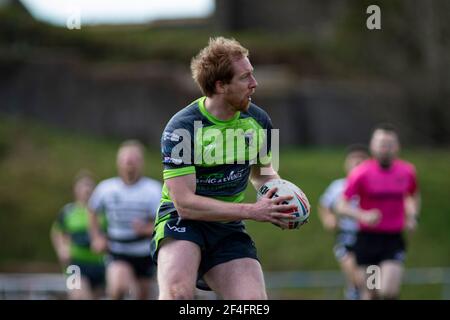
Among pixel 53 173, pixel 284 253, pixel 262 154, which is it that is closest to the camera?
pixel 262 154

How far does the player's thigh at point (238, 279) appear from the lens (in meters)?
6.63

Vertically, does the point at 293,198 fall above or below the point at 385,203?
below

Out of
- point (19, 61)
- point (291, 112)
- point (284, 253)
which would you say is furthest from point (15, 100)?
point (284, 253)

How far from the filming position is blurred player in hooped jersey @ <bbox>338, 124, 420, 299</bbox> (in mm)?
11562

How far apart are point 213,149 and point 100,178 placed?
19.2m

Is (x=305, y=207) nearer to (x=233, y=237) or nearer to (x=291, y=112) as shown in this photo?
(x=233, y=237)

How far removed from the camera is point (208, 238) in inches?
271

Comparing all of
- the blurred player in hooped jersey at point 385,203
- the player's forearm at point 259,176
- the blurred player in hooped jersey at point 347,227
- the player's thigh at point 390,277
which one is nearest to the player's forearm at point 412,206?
the blurred player in hooped jersey at point 385,203

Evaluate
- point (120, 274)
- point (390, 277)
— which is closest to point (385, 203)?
point (390, 277)

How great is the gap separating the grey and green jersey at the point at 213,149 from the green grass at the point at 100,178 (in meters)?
13.5

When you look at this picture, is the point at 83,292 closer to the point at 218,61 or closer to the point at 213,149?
the point at 213,149

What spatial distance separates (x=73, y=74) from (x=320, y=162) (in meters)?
8.66

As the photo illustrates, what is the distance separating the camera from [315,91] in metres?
30.4

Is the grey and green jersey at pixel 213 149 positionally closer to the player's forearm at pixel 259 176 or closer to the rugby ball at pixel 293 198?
the player's forearm at pixel 259 176
